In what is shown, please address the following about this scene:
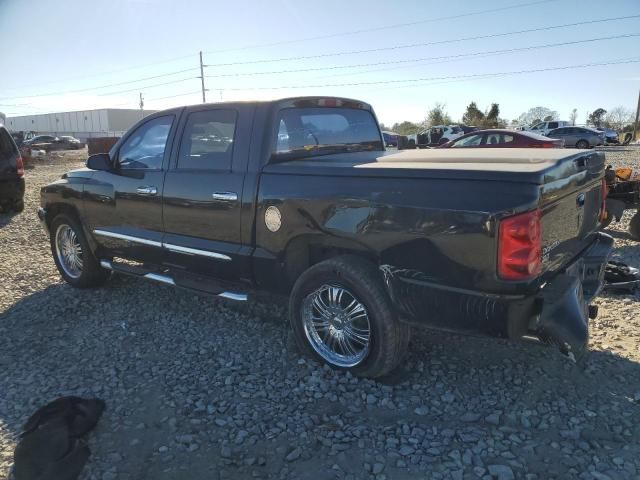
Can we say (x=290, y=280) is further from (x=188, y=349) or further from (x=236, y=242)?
(x=188, y=349)

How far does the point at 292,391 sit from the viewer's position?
10.9 ft

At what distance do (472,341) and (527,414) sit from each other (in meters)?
0.97

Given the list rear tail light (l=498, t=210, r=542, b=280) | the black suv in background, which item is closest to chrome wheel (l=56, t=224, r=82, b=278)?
rear tail light (l=498, t=210, r=542, b=280)

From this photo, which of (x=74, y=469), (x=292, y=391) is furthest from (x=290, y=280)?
(x=74, y=469)

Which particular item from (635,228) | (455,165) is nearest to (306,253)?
(455,165)

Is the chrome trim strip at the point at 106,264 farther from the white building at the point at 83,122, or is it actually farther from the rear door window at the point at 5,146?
the white building at the point at 83,122

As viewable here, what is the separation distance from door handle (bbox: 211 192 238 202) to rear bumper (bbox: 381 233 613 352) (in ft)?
4.26

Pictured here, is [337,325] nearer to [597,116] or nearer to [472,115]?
[472,115]

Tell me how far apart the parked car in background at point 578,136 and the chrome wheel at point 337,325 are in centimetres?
3019

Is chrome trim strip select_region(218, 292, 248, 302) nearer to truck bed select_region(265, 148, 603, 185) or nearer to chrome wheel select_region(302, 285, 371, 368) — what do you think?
chrome wheel select_region(302, 285, 371, 368)

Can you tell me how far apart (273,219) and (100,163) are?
7.15 feet

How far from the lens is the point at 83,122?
105312mm

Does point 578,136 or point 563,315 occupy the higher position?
point 578,136

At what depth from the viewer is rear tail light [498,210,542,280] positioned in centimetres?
258
